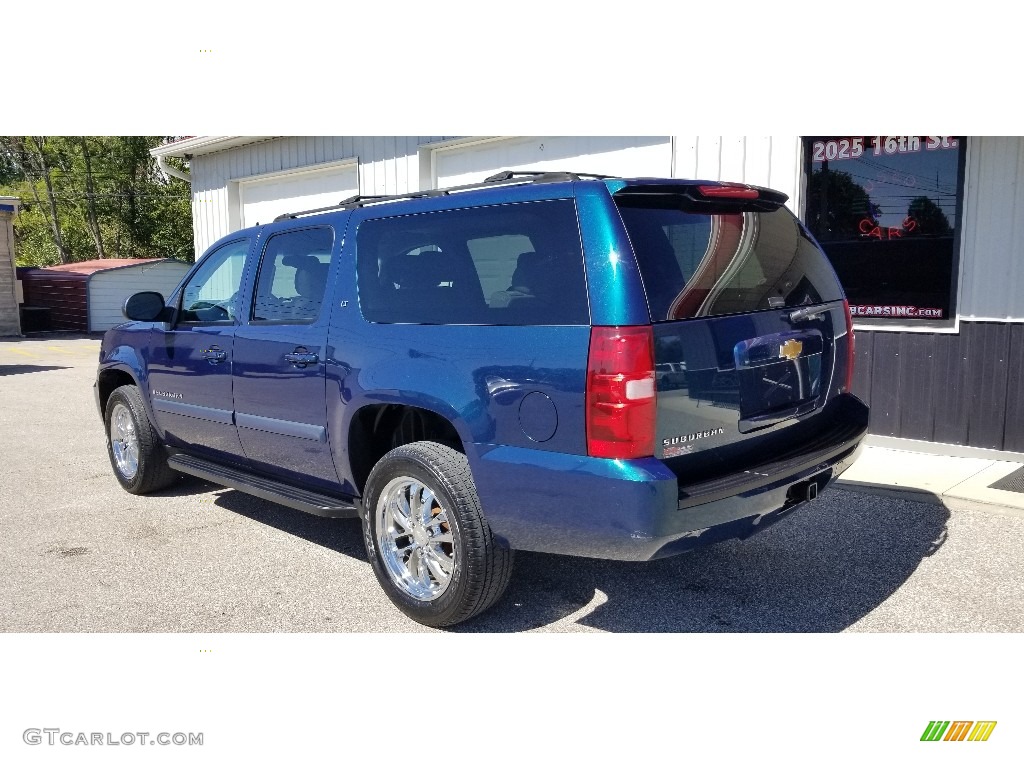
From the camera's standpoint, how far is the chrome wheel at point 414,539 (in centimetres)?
370

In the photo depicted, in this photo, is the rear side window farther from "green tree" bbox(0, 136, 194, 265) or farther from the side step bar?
"green tree" bbox(0, 136, 194, 265)

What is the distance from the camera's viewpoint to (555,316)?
125 inches

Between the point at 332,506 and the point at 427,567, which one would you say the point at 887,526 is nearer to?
the point at 427,567

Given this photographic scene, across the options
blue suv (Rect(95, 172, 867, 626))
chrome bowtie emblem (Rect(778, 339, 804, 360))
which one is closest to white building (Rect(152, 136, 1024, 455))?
blue suv (Rect(95, 172, 867, 626))

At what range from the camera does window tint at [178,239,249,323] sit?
4.99 metres

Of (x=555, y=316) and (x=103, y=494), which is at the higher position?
(x=555, y=316)

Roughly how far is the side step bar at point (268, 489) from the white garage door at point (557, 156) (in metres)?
4.93

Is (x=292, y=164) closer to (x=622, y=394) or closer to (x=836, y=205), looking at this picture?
(x=836, y=205)

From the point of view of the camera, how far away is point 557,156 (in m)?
8.70

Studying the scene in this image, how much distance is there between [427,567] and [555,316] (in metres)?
1.39

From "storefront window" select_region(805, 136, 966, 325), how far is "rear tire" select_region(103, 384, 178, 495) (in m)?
5.77

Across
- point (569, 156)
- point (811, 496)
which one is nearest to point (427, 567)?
point (811, 496)
